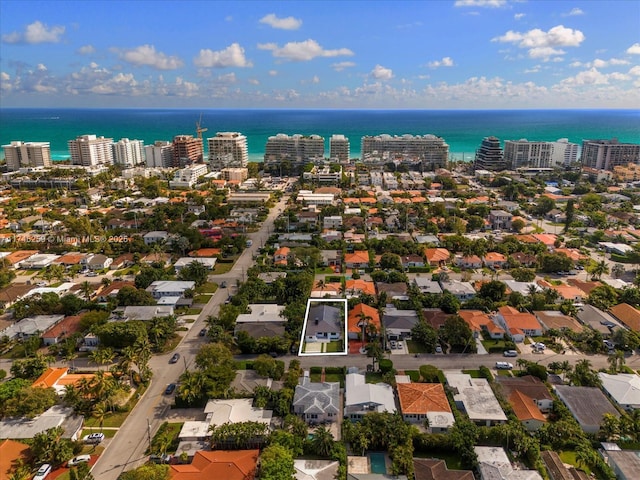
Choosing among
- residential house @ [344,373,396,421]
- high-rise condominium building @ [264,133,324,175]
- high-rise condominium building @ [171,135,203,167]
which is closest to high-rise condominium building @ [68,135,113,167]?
high-rise condominium building @ [171,135,203,167]

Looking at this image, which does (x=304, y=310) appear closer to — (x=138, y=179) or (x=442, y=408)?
(x=442, y=408)

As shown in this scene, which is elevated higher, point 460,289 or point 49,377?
point 460,289

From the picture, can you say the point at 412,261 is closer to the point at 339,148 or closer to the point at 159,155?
the point at 339,148

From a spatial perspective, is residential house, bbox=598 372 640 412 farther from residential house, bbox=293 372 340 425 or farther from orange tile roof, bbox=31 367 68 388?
orange tile roof, bbox=31 367 68 388

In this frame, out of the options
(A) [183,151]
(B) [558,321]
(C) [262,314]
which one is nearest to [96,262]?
(C) [262,314]

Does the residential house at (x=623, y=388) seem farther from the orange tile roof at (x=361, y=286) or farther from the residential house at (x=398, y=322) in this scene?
the orange tile roof at (x=361, y=286)

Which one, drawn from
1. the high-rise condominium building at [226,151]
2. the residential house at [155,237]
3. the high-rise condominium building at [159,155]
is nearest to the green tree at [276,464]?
the residential house at [155,237]

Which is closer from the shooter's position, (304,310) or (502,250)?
(304,310)

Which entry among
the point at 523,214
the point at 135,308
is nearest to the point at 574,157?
the point at 523,214
